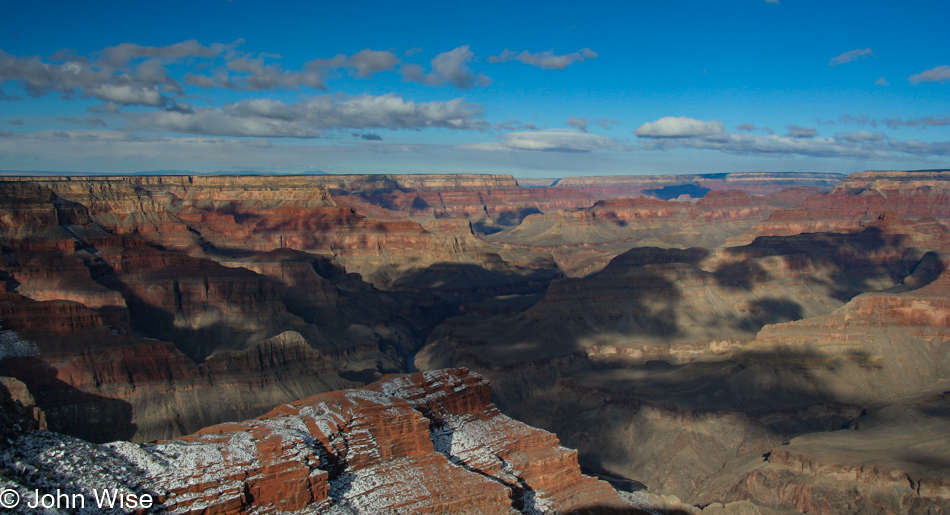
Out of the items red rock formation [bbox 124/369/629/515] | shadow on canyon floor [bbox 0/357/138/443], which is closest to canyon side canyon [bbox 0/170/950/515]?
red rock formation [bbox 124/369/629/515]

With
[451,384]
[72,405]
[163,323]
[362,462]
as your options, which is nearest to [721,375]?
[451,384]

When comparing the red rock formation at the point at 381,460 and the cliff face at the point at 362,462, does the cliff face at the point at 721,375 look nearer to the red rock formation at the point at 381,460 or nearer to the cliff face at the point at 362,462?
the red rock formation at the point at 381,460

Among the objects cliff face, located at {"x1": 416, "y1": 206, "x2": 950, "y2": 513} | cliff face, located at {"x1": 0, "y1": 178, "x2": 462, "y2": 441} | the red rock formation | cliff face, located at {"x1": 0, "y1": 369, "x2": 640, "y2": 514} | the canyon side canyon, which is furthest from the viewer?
cliff face, located at {"x1": 0, "y1": 178, "x2": 462, "y2": 441}

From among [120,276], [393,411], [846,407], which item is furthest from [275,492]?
[120,276]

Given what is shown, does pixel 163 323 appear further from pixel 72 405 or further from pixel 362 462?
pixel 362 462

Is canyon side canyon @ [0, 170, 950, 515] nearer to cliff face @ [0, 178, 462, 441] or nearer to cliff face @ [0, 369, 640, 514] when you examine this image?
cliff face @ [0, 369, 640, 514]

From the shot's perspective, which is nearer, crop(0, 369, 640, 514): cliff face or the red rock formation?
crop(0, 369, 640, 514): cliff face

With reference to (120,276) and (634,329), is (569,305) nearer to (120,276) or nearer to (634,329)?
(634,329)
